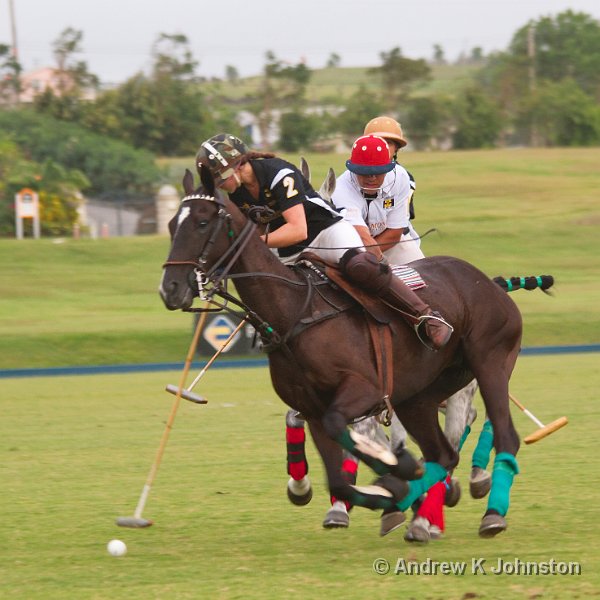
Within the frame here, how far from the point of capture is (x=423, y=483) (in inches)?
268

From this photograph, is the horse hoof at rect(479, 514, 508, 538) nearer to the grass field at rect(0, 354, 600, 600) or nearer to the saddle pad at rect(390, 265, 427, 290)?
the grass field at rect(0, 354, 600, 600)

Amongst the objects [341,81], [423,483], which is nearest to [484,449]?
[423,483]

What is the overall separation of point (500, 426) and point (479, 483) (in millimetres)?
556

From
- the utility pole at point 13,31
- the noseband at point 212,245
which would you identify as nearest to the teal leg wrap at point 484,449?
the noseband at point 212,245

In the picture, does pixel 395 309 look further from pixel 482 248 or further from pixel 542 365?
pixel 482 248

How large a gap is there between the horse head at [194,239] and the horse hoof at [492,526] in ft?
6.15

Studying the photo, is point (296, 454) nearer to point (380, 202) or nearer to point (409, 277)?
point (409, 277)

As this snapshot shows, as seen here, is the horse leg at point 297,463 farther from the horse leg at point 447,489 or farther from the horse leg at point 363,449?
the horse leg at point 363,449

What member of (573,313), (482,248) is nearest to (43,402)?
(573,313)

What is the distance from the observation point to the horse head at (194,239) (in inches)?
231

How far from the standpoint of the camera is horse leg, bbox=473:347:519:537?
6.56 metres

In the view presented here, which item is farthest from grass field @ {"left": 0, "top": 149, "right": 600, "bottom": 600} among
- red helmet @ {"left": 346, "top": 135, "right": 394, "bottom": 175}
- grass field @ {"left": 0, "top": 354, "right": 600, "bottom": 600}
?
red helmet @ {"left": 346, "top": 135, "right": 394, "bottom": 175}

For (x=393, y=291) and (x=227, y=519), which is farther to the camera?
(x=227, y=519)

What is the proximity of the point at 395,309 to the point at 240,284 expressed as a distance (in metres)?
0.85
